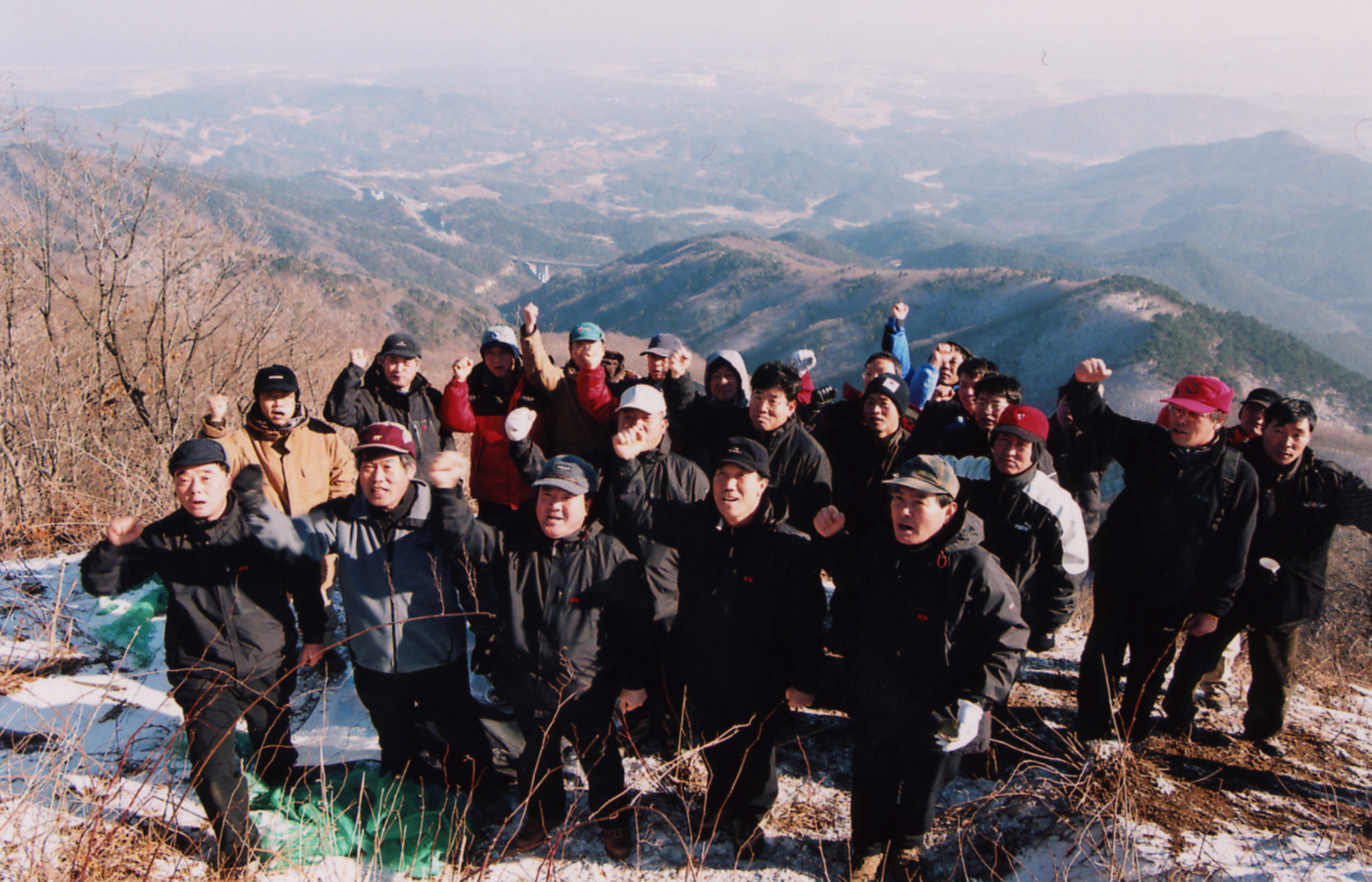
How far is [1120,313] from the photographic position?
82.8 meters

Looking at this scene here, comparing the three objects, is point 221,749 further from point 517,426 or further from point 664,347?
point 664,347

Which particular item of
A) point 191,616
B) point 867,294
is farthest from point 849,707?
point 867,294

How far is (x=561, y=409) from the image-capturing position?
507cm

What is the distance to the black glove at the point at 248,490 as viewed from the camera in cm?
323

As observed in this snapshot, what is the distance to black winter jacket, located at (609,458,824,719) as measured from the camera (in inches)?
126

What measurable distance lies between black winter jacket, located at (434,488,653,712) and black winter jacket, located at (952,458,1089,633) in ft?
6.17

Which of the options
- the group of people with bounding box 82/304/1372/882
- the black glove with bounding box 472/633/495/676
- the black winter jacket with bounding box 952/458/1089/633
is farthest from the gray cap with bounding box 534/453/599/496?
the black winter jacket with bounding box 952/458/1089/633

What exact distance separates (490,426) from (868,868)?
11.3ft

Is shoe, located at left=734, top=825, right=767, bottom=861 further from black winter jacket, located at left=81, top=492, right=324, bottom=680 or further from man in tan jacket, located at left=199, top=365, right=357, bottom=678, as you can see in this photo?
man in tan jacket, located at left=199, top=365, right=357, bottom=678

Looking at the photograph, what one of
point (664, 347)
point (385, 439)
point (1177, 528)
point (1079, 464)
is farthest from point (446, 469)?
point (1079, 464)

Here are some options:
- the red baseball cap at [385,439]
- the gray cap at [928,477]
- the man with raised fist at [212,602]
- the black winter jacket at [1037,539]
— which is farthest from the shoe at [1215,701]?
the man with raised fist at [212,602]

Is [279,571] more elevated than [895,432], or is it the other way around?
[895,432]

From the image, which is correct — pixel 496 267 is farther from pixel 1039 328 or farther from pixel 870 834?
pixel 870 834

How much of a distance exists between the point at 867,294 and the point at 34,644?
116 metres
